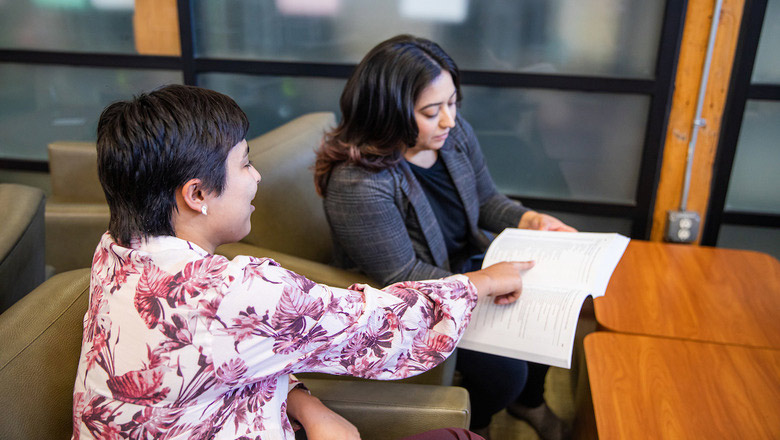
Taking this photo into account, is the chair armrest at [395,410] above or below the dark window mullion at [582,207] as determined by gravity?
above

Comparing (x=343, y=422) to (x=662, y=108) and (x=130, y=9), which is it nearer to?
(x=662, y=108)

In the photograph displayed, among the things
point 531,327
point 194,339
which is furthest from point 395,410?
point 194,339

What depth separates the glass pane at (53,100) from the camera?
2.55 metres

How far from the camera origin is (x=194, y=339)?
2.56 ft

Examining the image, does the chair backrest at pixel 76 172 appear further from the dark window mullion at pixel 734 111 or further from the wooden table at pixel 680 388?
the dark window mullion at pixel 734 111

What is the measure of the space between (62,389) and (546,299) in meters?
0.86

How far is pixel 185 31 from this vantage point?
91.9 inches

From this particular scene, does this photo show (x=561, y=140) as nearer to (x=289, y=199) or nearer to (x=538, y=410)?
(x=538, y=410)

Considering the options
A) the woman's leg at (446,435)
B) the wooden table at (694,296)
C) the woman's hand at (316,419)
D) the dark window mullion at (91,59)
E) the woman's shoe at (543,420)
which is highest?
the dark window mullion at (91,59)

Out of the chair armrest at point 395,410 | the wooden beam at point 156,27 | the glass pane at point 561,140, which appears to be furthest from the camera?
the wooden beam at point 156,27

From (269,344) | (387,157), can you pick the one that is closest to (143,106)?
(269,344)

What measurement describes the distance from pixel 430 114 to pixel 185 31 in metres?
1.35

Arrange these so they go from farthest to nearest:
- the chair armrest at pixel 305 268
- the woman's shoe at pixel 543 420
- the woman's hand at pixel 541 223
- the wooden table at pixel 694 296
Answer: the woman's shoe at pixel 543 420 < the woman's hand at pixel 541 223 < the chair armrest at pixel 305 268 < the wooden table at pixel 694 296

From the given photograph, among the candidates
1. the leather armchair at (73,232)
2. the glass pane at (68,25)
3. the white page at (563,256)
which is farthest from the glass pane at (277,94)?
the white page at (563,256)
